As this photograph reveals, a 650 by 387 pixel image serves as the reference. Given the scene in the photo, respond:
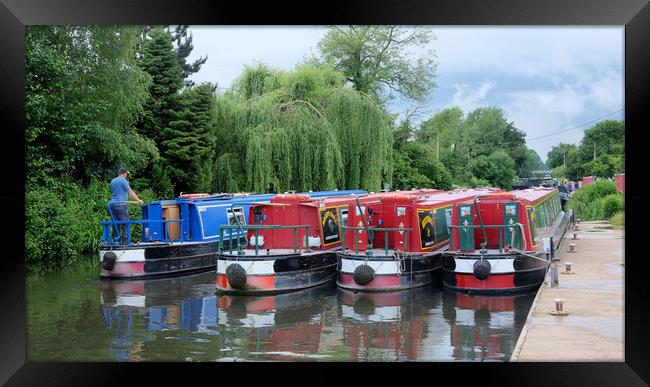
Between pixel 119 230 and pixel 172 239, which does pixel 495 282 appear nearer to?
pixel 172 239

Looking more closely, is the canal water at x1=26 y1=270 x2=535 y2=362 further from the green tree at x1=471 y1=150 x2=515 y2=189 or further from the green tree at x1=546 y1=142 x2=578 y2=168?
the green tree at x1=546 y1=142 x2=578 y2=168

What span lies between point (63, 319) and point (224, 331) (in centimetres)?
251

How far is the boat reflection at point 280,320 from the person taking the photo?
8117 millimetres

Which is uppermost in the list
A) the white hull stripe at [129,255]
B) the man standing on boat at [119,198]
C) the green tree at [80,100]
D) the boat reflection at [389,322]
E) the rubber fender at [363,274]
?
the green tree at [80,100]

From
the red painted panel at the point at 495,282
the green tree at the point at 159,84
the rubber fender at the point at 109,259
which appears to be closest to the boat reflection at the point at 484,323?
the red painted panel at the point at 495,282

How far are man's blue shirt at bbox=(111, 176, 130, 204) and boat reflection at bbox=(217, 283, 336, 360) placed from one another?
2.88m

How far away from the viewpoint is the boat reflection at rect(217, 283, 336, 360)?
8.12 m

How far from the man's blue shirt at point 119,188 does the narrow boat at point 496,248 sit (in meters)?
5.67

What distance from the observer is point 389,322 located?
9.65 metres

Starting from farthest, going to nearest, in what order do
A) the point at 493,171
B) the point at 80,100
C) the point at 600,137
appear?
the point at 600,137, the point at 493,171, the point at 80,100

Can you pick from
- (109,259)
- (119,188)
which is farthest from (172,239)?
(119,188)

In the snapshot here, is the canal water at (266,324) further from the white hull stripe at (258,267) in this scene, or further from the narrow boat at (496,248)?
the white hull stripe at (258,267)

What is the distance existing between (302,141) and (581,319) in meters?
12.0

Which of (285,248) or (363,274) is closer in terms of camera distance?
(363,274)
